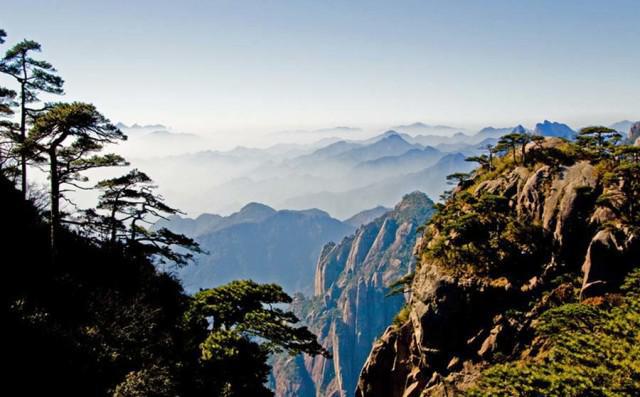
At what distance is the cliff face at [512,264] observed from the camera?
21328 mm

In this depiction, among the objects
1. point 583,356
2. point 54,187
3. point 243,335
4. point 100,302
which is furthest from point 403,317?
point 54,187

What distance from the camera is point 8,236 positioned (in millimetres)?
24078

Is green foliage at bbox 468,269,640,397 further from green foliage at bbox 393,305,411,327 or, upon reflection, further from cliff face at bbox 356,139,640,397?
green foliage at bbox 393,305,411,327

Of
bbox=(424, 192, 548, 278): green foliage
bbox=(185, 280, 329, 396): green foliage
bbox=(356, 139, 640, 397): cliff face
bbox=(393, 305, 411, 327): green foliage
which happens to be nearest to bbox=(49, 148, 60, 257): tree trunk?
bbox=(185, 280, 329, 396): green foliage

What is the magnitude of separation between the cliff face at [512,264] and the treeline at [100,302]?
8.07 meters

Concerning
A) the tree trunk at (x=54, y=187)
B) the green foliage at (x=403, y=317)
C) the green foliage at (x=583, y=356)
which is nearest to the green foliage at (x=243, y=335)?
the green foliage at (x=403, y=317)

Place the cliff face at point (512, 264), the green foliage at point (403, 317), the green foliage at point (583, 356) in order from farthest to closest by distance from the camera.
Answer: the green foliage at point (403, 317), the cliff face at point (512, 264), the green foliage at point (583, 356)

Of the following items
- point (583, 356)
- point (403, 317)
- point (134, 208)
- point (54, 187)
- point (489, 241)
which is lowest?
point (403, 317)

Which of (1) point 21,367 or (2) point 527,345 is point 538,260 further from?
(1) point 21,367

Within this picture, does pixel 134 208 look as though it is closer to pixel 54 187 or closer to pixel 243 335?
pixel 54 187

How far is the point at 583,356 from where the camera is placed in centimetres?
1614

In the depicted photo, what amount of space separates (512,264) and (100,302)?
24.2m

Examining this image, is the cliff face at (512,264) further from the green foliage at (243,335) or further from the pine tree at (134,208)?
the pine tree at (134,208)

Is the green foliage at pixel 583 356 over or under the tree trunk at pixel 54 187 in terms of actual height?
under
